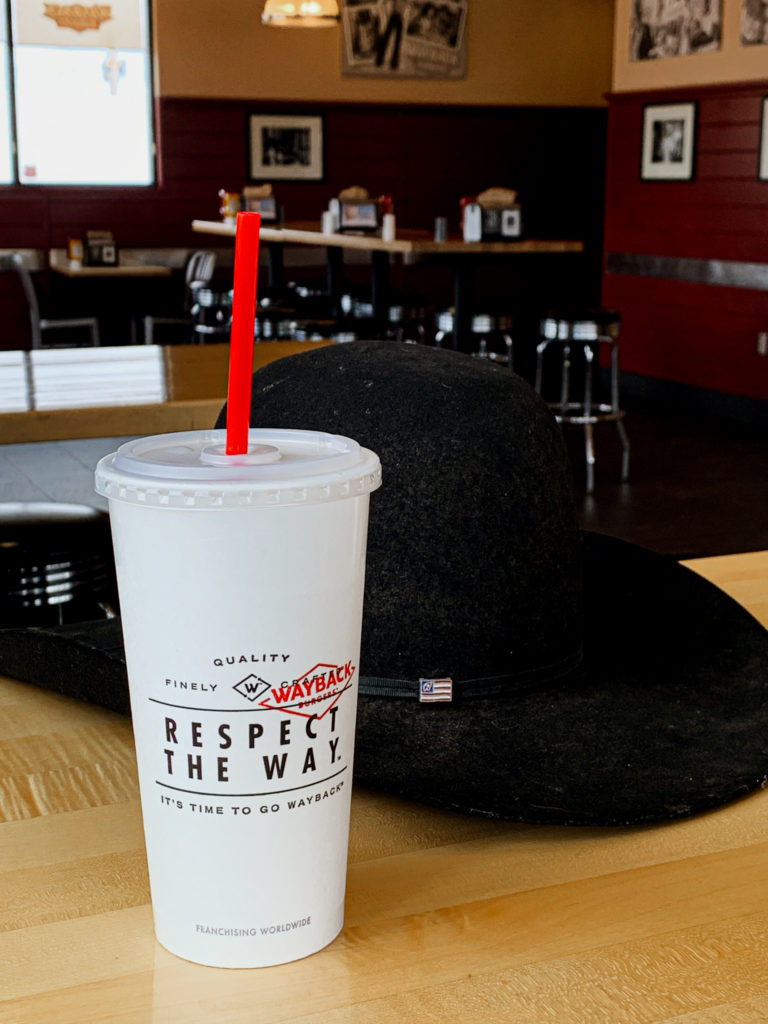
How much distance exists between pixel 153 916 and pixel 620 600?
644mm

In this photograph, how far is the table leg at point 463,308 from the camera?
5.97 metres

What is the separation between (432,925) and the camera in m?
0.75

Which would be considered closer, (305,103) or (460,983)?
(460,983)

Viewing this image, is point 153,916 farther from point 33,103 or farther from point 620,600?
point 33,103

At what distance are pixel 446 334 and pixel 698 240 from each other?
179cm

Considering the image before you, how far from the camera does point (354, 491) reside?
2.12 feet

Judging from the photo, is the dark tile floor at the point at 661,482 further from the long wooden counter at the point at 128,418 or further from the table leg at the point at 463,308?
the long wooden counter at the point at 128,418

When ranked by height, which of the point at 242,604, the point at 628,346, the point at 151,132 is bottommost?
the point at 628,346

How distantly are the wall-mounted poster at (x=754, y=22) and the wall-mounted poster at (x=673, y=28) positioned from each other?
0.20 metres

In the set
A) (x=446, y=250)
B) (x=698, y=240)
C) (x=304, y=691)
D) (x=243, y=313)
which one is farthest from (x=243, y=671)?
(x=698, y=240)

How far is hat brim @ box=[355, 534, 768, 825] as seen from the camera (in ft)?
2.90

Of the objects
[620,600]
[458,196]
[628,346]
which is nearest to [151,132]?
[458,196]

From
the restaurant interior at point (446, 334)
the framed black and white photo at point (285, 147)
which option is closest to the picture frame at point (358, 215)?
the restaurant interior at point (446, 334)

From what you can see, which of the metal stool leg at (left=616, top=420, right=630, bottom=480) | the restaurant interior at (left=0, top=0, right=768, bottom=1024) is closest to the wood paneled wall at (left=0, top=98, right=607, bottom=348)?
the restaurant interior at (left=0, top=0, right=768, bottom=1024)
